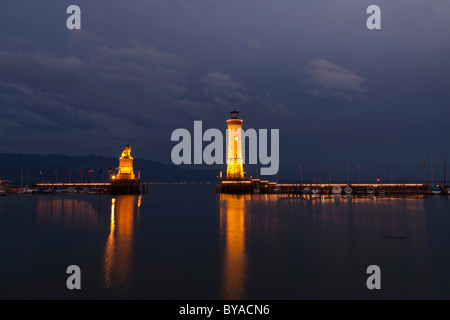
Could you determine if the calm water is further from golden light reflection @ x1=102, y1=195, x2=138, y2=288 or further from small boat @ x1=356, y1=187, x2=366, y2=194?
small boat @ x1=356, y1=187, x2=366, y2=194

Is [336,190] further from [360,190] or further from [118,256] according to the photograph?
[118,256]

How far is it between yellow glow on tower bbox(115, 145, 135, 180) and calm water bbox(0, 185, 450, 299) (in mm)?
50263

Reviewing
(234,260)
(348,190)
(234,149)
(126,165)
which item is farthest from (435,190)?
(234,260)

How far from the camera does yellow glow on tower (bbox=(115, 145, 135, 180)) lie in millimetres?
88625

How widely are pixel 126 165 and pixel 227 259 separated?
243 ft

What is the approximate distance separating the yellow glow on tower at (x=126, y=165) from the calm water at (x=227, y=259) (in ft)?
165

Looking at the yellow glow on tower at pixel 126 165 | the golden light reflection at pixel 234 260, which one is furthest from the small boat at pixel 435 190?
the yellow glow on tower at pixel 126 165

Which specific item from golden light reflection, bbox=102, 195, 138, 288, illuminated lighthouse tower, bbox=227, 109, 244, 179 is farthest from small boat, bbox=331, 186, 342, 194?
golden light reflection, bbox=102, 195, 138, 288

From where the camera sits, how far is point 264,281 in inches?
693
